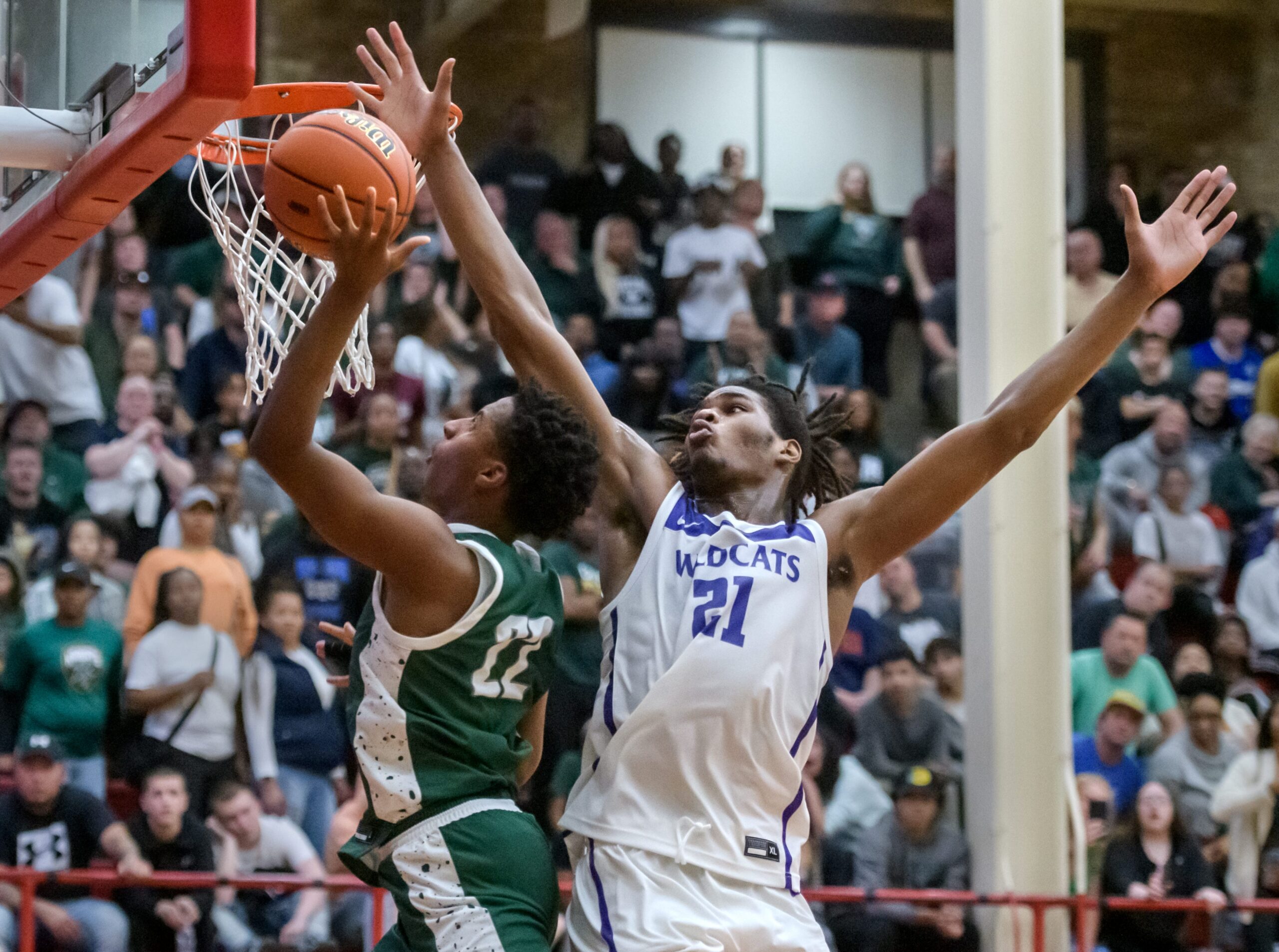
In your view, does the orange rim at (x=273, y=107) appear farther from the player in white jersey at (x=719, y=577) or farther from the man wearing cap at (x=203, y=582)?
the man wearing cap at (x=203, y=582)

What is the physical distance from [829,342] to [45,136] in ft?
22.0

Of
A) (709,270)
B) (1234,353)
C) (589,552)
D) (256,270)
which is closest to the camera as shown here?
(256,270)

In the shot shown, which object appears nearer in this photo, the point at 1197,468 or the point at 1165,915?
the point at 1165,915

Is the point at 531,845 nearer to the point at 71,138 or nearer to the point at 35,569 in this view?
the point at 71,138

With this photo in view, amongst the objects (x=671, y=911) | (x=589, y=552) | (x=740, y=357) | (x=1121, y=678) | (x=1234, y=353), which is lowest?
(x=671, y=911)

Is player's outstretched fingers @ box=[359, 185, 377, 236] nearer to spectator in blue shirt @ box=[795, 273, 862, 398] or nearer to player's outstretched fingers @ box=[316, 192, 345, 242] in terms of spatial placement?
→ player's outstretched fingers @ box=[316, 192, 345, 242]

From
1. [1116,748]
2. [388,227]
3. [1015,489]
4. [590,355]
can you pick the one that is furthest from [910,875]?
[388,227]

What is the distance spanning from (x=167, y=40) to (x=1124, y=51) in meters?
12.0

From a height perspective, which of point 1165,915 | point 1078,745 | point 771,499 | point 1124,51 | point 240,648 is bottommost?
point 1165,915

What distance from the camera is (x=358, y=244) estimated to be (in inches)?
120

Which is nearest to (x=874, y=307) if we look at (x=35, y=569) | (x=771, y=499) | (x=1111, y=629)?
(x=1111, y=629)

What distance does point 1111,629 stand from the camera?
8.23 meters

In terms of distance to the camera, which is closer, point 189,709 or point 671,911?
point 671,911

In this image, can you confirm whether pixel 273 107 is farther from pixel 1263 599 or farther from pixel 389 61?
pixel 1263 599
